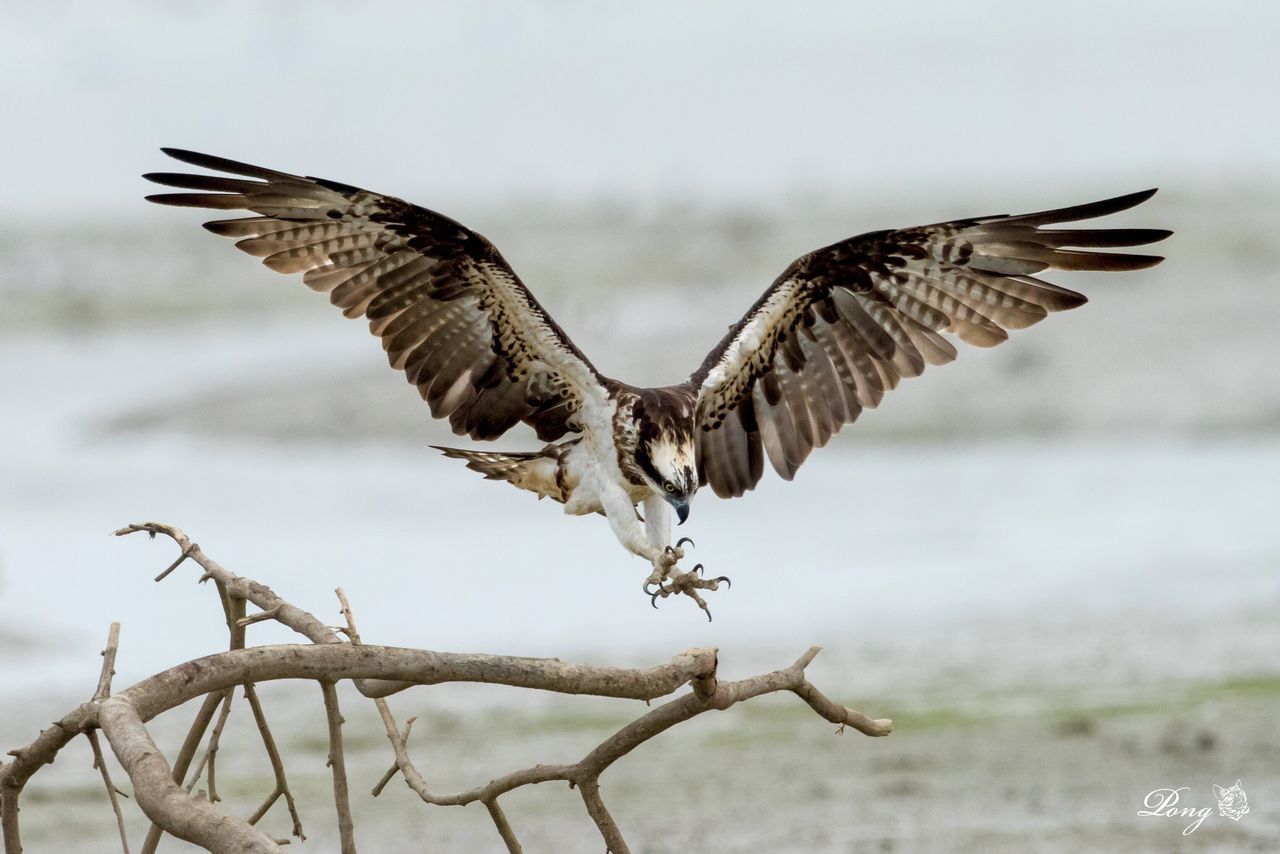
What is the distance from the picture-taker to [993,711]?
974 centimetres

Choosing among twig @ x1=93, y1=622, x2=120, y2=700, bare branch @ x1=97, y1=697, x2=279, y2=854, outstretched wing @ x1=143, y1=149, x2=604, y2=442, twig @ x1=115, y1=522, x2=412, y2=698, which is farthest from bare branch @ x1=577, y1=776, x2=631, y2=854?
outstretched wing @ x1=143, y1=149, x2=604, y2=442

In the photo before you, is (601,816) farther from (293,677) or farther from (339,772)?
(293,677)

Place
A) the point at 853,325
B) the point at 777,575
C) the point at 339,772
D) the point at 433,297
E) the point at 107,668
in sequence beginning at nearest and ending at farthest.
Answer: the point at 107,668
the point at 339,772
the point at 433,297
the point at 853,325
the point at 777,575

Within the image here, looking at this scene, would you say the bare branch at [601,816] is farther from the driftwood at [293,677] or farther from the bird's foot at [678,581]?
the bird's foot at [678,581]

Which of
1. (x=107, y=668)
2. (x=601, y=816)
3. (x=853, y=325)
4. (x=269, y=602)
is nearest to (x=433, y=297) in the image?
(x=853, y=325)

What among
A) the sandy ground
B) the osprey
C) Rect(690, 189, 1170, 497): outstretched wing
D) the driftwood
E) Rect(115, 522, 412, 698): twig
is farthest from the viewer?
the sandy ground

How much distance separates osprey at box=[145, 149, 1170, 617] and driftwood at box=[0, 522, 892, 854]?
957 millimetres

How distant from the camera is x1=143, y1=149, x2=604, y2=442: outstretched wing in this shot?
18.4ft

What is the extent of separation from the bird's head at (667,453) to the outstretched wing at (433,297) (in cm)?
34

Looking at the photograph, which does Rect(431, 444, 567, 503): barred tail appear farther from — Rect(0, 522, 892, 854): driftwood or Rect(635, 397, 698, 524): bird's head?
Rect(0, 522, 892, 854): driftwood

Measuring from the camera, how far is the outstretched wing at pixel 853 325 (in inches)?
235

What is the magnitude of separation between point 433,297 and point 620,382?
68 cm

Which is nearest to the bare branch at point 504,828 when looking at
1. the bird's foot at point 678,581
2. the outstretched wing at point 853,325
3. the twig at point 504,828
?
the twig at point 504,828

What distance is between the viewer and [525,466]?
5.61 meters
